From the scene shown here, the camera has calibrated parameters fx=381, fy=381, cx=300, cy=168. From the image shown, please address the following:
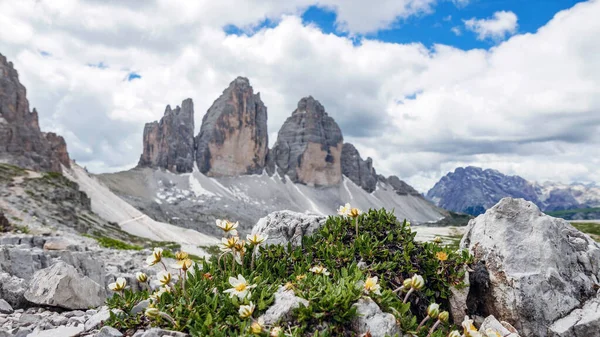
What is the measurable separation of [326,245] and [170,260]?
25.0 metres

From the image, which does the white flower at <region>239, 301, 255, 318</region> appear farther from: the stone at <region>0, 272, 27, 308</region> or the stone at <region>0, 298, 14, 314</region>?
the stone at <region>0, 272, 27, 308</region>

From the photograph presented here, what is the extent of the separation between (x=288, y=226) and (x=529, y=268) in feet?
16.5

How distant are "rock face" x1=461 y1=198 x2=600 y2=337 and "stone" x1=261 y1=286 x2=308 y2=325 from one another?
4.71 m

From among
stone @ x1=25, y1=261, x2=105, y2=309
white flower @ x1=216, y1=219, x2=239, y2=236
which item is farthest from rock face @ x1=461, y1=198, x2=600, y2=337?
stone @ x1=25, y1=261, x2=105, y2=309

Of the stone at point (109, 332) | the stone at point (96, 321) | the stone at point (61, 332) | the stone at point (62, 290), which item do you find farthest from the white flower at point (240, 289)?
the stone at point (62, 290)

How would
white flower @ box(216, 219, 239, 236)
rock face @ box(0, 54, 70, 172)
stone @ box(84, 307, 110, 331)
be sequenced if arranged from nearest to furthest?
stone @ box(84, 307, 110, 331), white flower @ box(216, 219, 239, 236), rock face @ box(0, 54, 70, 172)

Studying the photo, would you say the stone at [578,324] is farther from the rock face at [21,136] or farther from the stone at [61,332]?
the rock face at [21,136]

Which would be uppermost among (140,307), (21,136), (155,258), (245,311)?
(21,136)

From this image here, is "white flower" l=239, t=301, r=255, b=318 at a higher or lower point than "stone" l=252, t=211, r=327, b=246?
lower

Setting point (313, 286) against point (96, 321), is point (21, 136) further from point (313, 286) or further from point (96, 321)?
point (313, 286)

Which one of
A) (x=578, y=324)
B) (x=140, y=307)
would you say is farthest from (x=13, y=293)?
(x=578, y=324)

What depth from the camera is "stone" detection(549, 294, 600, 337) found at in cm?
688

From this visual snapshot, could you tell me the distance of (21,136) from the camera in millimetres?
107562

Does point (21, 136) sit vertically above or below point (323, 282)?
above
